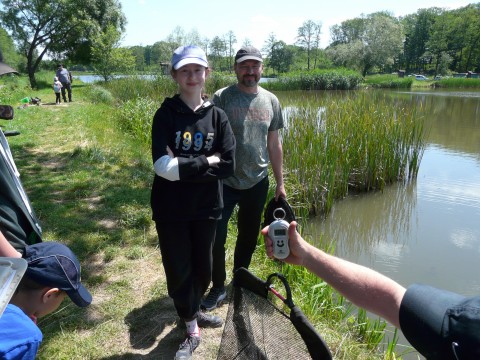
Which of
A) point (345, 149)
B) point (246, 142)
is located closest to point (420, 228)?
point (345, 149)

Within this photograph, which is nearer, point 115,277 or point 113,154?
point 115,277

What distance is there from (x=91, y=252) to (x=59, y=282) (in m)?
2.12

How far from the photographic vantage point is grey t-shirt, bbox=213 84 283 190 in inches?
103

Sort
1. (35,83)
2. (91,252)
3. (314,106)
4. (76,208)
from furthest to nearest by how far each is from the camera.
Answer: (35,83)
(314,106)
(76,208)
(91,252)

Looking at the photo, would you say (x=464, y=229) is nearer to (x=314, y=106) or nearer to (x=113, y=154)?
(x=314, y=106)

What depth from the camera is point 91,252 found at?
3.38 meters

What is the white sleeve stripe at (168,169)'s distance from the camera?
1947mm

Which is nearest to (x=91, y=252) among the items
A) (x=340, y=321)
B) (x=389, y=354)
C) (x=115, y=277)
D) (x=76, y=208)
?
(x=115, y=277)

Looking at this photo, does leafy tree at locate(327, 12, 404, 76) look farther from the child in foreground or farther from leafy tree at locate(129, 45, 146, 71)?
the child in foreground

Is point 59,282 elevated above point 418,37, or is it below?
below

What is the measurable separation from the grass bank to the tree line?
1.76 meters

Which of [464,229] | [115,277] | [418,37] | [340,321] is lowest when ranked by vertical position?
[464,229]

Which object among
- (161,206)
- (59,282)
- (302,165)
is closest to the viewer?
(59,282)

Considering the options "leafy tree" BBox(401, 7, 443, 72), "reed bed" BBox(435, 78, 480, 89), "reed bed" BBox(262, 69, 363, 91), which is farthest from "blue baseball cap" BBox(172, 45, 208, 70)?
"leafy tree" BBox(401, 7, 443, 72)
